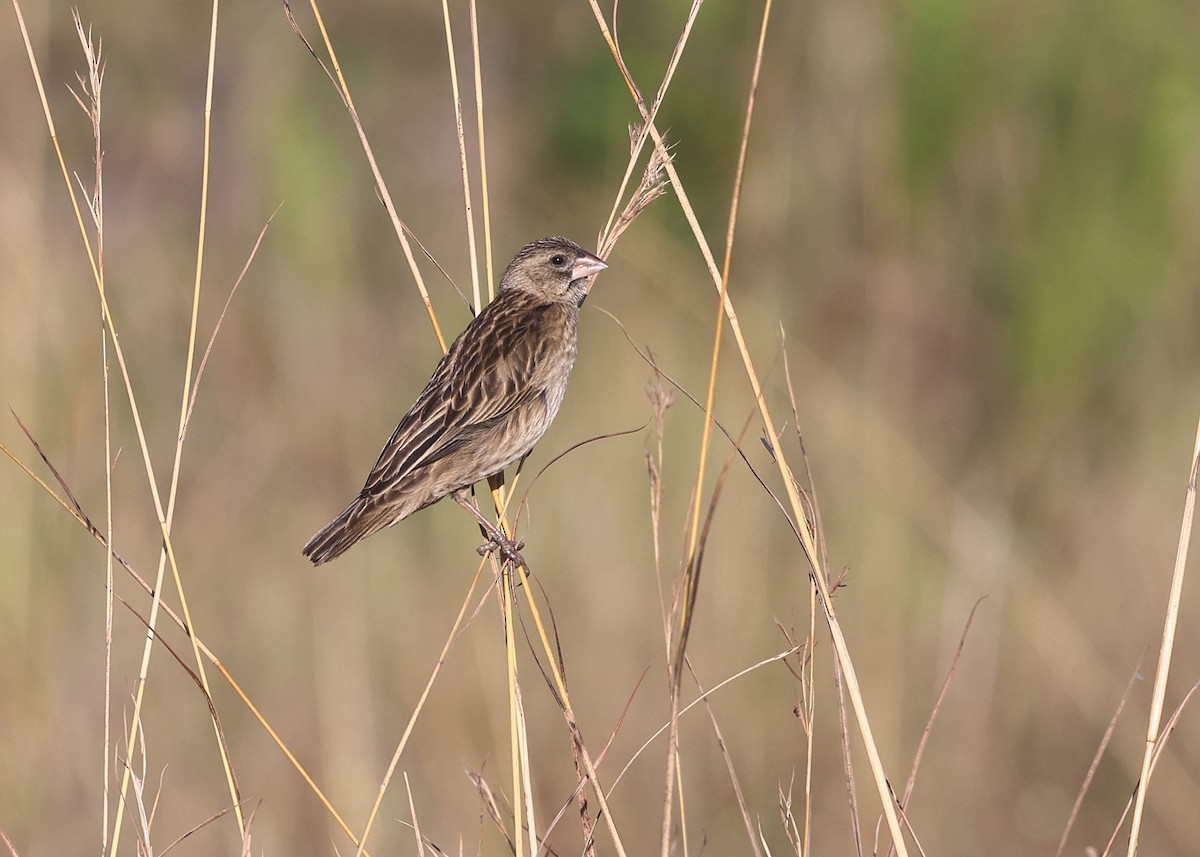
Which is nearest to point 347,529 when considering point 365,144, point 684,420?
point 365,144

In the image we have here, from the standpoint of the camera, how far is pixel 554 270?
4125 mm

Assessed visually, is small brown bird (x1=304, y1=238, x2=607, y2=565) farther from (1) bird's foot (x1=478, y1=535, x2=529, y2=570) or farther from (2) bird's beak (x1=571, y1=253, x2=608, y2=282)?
(1) bird's foot (x1=478, y1=535, x2=529, y2=570)

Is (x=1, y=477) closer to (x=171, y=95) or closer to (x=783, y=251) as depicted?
(x=783, y=251)

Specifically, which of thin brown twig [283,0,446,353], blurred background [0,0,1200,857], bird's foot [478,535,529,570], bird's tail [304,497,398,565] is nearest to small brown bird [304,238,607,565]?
bird's tail [304,497,398,565]

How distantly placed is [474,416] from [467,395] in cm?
6

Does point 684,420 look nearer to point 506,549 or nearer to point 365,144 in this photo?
point 506,549

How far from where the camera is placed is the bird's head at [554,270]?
408 centimetres

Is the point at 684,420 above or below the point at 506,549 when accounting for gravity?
below

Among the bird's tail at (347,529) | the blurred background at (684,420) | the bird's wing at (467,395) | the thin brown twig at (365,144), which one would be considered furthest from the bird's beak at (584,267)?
the blurred background at (684,420)

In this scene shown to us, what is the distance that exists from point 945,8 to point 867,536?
3.77m

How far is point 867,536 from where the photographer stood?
559 cm

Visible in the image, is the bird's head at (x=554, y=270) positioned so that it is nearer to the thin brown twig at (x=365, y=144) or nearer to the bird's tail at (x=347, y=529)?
the bird's tail at (x=347, y=529)

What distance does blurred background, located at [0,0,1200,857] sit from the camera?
201 inches

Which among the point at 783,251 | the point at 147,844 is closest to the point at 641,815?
the point at 147,844
